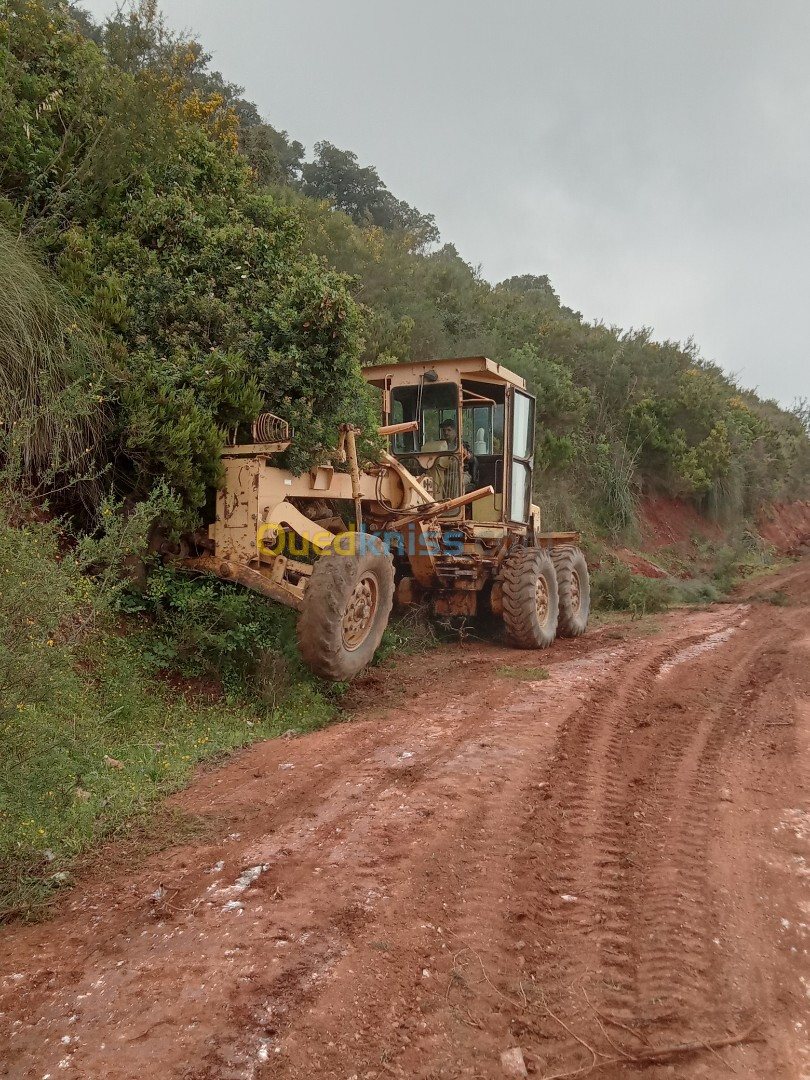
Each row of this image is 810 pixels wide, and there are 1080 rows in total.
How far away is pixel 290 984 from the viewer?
2.76m

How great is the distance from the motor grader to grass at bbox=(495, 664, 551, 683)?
4.45 ft

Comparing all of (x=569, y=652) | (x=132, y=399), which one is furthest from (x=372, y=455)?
(x=569, y=652)

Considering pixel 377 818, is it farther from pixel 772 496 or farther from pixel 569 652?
pixel 772 496

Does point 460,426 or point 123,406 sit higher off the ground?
point 460,426

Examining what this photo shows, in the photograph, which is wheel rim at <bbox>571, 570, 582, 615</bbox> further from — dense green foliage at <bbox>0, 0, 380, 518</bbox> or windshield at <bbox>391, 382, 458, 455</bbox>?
dense green foliage at <bbox>0, 0, 380, 518</bbox>

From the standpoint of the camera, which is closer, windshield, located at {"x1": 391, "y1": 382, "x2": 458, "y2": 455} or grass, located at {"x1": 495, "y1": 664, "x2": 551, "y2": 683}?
grass, located at {"x1": 495, "y1": 664, "x2": 551, "y2": 683}

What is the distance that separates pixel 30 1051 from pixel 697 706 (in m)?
5.59

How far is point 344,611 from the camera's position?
20.5ft

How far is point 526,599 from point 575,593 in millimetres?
2069

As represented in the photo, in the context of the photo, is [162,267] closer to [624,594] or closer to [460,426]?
[460,426]

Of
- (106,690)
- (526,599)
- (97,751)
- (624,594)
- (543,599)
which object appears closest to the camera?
(97,751)

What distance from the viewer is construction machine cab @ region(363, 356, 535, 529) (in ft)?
31.7

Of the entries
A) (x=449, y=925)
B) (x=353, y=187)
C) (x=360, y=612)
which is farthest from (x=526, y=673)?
(x=353, y=187)

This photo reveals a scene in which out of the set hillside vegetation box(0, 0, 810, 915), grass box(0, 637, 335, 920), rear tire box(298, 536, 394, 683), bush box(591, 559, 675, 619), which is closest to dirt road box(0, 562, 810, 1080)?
grass box(0, 637, 335, 920)
